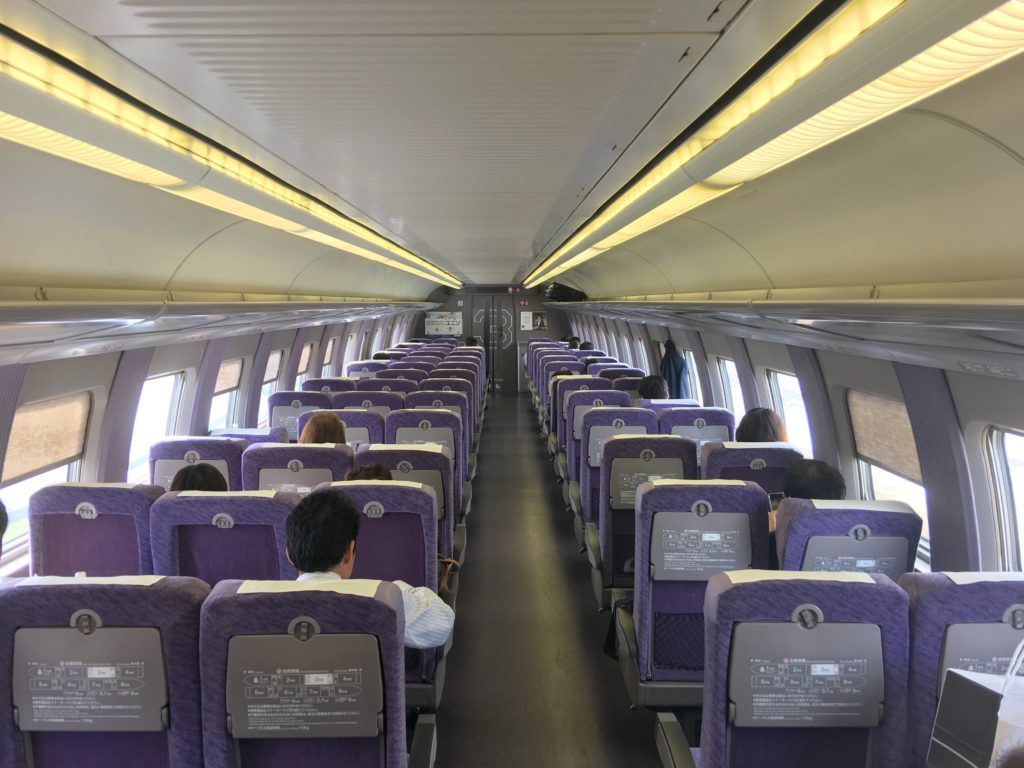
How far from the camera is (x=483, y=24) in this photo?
2.09m

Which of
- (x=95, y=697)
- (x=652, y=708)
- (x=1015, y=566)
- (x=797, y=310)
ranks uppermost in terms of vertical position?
(x=797, y=310)

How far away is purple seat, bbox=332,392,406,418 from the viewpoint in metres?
8.68

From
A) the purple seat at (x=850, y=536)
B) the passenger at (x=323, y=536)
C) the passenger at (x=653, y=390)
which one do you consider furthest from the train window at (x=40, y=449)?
the passenger at (x=653, y=390)

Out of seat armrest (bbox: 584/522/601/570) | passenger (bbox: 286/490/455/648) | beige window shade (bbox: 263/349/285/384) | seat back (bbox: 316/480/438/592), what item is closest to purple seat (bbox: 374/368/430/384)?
beige window shade (bbox: 263/349/285/384)

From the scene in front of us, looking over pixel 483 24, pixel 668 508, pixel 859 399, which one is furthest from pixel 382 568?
pixel 859 399

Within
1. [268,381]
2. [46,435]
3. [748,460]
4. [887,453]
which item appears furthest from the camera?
[268,381]

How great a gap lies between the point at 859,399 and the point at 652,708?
153 inches

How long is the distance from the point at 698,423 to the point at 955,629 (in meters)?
4.79

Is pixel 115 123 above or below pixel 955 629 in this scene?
above

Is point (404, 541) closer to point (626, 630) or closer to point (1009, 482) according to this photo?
point (626, 630)

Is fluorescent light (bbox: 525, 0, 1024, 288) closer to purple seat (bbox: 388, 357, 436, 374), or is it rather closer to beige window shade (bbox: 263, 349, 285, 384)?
beige window shade (bbox: 263, 349, 285, 384)

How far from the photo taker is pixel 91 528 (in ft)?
12.6

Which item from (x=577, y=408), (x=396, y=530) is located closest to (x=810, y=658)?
(x=396, y=530)

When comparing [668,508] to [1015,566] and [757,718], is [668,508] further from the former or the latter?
[1015,566]
